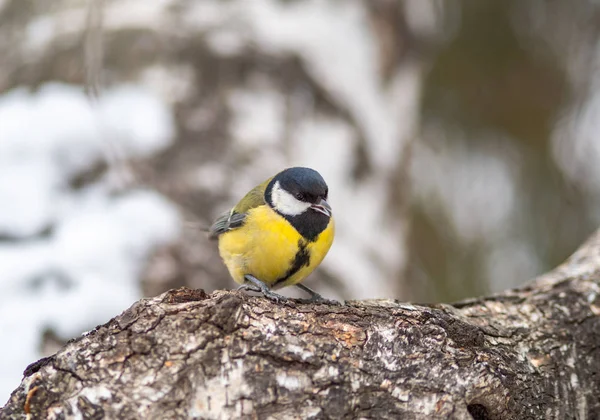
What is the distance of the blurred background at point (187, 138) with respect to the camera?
2.68 m

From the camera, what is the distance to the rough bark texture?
4.54 feet

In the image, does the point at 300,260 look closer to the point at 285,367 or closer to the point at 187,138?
the point at 285,367

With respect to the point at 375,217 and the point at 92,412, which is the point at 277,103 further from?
the point at 92,412

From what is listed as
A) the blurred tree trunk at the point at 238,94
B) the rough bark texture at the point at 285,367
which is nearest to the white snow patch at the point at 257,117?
the blurred tree trunk at the point at 238,94

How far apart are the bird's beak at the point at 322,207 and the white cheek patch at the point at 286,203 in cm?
3

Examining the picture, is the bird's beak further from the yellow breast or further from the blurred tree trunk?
the blurred tree trunk

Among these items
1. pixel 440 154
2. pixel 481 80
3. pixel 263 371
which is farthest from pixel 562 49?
pixel 263 371

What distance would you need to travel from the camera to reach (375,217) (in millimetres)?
3629

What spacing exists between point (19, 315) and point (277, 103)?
165 cm

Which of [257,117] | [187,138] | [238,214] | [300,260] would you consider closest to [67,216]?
[187,138]

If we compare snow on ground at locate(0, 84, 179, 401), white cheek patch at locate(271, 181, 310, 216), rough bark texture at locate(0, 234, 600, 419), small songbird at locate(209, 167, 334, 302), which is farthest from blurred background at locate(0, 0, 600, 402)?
rough bark texture at locate(0, 234, 600, 419)

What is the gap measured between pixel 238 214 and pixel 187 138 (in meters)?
0.77

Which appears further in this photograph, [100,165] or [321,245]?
[100,165]

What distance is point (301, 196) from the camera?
2.40 metres
